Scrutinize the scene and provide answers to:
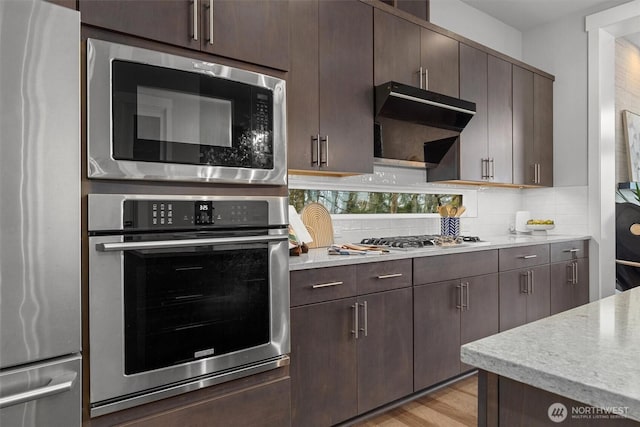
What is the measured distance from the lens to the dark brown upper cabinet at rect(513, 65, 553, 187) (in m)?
3.72

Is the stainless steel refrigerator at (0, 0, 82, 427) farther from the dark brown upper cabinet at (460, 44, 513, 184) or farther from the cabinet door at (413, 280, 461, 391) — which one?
the dark brown upper cabinet at (460, 44, 513, 184)

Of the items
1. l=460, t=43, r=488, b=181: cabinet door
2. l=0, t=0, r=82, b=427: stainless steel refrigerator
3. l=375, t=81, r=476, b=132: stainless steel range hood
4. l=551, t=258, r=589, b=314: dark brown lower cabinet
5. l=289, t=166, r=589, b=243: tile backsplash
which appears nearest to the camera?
l=0, t=0, r=82, b=427: stainless steel refrigerator

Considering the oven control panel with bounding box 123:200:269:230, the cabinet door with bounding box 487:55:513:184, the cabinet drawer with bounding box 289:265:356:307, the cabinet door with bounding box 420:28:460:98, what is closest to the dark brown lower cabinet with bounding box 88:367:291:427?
the cabinet drawer with bounding box 289:265:356:307

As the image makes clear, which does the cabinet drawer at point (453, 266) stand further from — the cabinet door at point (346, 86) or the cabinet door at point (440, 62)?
the cabinet door at point (440, 62)

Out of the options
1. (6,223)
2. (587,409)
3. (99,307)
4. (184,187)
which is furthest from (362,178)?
(587,409)

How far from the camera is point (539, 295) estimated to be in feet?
10.8

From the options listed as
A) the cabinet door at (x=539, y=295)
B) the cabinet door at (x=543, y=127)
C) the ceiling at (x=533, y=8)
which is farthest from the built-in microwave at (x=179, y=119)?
the cabinet door at (x=543, y=127)

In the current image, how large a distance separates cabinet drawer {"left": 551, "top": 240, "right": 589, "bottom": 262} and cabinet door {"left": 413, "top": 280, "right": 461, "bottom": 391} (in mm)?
1348

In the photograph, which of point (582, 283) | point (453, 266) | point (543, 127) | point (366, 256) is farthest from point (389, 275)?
point (543, 127)

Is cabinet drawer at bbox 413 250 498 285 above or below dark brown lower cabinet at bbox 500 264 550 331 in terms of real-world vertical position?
above

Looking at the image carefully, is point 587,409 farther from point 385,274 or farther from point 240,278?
point 385,274

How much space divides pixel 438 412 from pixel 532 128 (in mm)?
2747

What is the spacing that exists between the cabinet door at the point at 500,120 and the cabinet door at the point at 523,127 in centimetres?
8

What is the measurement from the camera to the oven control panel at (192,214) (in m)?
1.39
